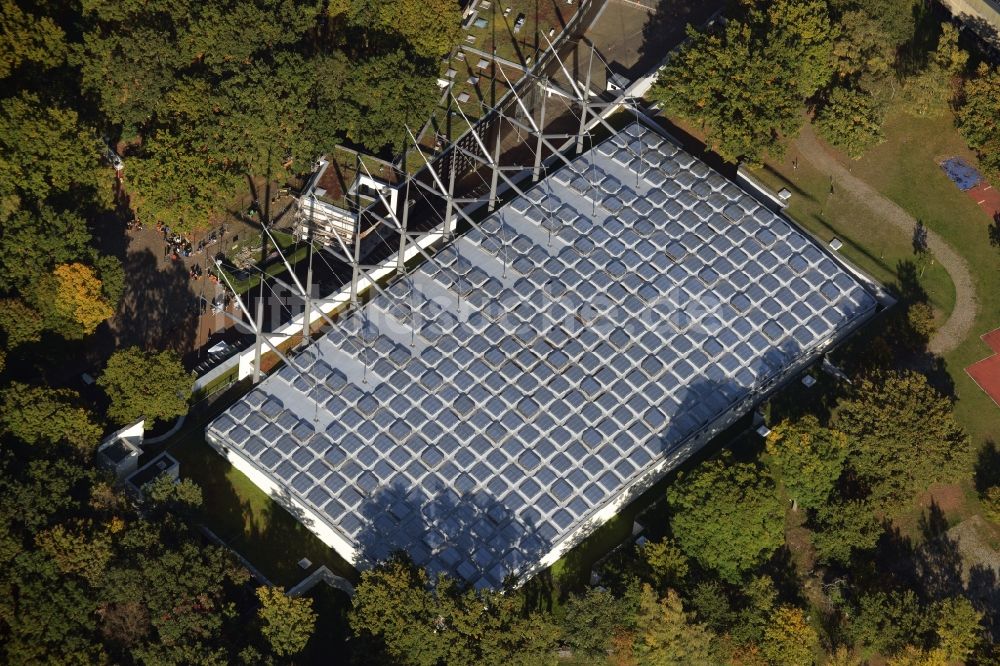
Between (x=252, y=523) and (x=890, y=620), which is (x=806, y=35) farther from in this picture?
(x=252, y=523)

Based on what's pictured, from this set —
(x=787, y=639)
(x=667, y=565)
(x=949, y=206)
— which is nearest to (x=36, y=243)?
(x=667, y=565)

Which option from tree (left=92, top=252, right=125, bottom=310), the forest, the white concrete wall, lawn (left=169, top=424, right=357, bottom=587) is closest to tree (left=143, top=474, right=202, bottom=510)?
the forest

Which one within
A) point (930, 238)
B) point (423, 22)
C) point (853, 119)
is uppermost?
point (853, 119)

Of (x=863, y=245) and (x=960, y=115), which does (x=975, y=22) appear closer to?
(x=960, y=115)

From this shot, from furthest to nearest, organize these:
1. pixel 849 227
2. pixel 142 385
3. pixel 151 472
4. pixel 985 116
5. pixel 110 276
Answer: pixel 849 227, pixel 985 116, pixel 110 276, pixel 151 472, pixel 142 385

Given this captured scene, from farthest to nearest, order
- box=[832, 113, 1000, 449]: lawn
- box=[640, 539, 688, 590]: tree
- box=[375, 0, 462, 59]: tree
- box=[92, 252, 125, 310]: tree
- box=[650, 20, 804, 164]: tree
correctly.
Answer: box=[375, 0, 462, 59]: tree < box=[650, 20, 804, 164]: tree < box=[832, 113, 1000, 449]: lawn < box=[92, 252, 125, 310]: tree < box=[640, 539, 688, 590]: tree

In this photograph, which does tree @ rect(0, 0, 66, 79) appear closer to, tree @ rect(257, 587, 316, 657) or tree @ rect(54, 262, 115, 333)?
tree @ rect(54, 262, 115, 333)

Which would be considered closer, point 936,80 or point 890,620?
point 890,620
